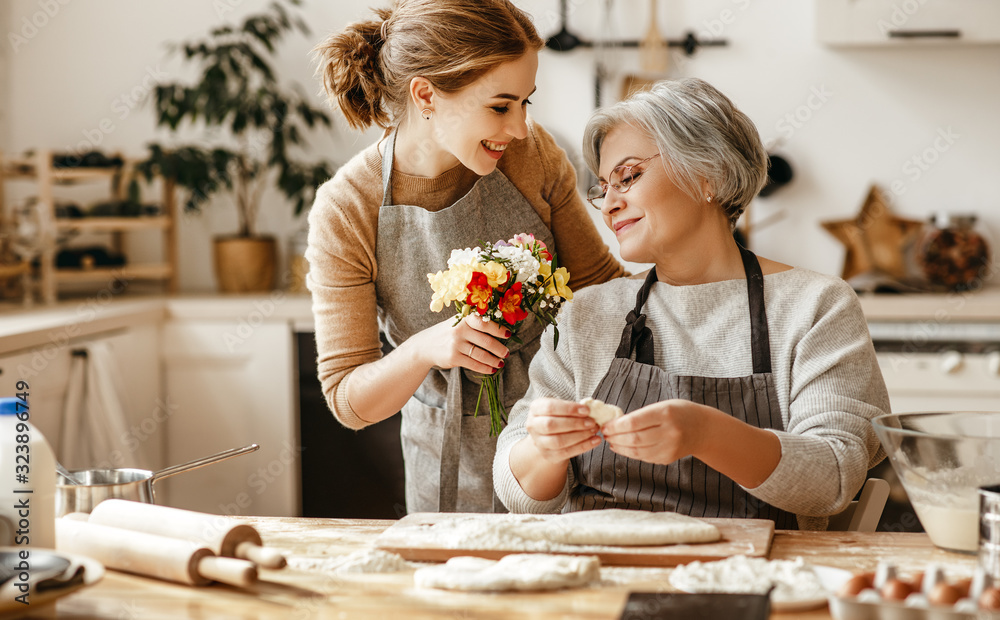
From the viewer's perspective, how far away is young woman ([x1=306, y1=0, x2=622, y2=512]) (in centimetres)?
171

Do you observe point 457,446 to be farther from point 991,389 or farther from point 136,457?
point 991,389

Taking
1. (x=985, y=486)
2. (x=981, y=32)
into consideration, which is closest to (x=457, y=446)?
(x=985, y=486)

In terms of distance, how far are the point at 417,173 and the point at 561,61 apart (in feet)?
6.54

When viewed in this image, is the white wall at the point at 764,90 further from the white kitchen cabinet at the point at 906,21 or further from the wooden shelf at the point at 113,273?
the wooden shelf at the point at 113,273

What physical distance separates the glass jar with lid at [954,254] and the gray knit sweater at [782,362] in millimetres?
2009

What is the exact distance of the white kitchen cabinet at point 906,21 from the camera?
3281 mm

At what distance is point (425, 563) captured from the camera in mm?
1218

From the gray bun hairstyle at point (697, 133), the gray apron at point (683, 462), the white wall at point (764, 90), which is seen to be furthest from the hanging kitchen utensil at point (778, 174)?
the gray apron at point (683, 462)

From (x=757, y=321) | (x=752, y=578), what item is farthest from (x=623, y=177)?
(x=752, y=578)

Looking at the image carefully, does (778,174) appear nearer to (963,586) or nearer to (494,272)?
(494,272)

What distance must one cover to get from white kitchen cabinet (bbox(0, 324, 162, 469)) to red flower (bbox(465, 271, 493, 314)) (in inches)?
63.8

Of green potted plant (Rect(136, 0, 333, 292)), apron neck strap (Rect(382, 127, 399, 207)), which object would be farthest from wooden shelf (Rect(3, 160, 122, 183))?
apron neck strap (Rect(382, 127, 399, 207))

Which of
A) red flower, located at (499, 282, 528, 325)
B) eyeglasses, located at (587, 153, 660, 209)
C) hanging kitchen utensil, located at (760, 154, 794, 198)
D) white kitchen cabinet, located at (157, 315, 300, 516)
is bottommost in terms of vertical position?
white kitchen cabinet, located at (157, 315, 300, 516)

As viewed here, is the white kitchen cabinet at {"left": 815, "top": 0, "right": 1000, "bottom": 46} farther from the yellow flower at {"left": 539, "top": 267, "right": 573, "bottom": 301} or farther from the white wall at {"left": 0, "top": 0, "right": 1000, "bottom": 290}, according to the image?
the yellow flower at {"left": 539, "top": 267, "right": 573, "bottom": 301}
